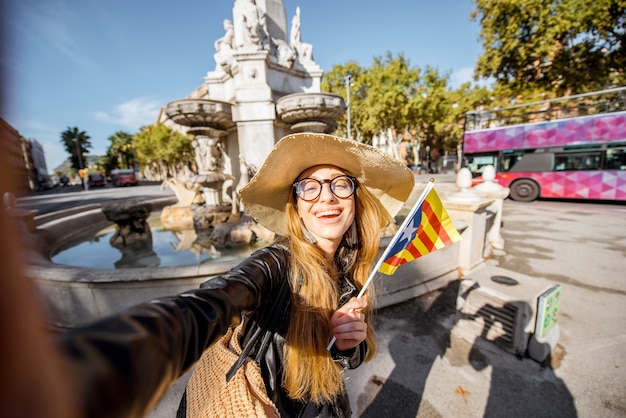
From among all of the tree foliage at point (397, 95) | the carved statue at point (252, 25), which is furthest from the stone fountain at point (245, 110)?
the tree foliage at point (397, 95)

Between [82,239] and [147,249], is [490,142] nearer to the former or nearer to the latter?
[147,249]

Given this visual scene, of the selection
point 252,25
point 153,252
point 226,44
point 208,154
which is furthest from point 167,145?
point 153,252

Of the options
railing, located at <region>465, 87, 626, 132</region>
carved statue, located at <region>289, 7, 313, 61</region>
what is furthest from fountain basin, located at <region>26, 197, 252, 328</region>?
railing, located at <region>465, 87, 626, 132</region>

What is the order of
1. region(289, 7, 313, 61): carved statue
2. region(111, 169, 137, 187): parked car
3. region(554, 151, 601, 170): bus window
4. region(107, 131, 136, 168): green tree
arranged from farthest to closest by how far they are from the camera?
region(107, 131, 136, 168): green tree → region(111, 169, 137, 187): parked car → region(554, 151, 601, 170): bus window → region(289, 7, 313, 61): carved statue

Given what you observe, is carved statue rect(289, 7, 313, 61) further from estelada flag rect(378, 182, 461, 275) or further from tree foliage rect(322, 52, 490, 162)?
tree foliage rect(322, 52, 490, 162)

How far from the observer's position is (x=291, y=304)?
1.45 metres

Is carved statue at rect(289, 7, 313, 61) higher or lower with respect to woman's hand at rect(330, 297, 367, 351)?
higher

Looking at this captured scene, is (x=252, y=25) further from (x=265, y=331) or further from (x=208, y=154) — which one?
(x=265, y=331)

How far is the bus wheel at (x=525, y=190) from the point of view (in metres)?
13.3

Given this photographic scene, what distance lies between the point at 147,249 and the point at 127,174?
38.9 metres

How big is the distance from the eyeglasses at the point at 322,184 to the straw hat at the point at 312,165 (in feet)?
0.35

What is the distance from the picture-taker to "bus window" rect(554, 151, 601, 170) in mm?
11469

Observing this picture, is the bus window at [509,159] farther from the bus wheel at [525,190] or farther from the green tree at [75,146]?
the green tree at [75,146]

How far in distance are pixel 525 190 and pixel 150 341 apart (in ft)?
55.0
